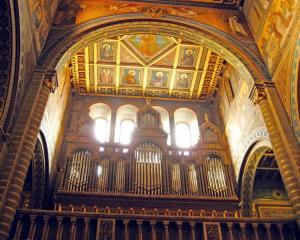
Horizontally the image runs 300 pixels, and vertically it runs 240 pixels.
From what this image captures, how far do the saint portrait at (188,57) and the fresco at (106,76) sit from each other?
380 centimetres

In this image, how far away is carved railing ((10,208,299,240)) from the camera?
9789 millimetres

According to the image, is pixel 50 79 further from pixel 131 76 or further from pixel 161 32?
pixel 131 76

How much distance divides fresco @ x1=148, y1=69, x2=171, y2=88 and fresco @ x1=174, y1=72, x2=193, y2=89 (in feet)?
1.69

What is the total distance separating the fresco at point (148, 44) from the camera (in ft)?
57.0

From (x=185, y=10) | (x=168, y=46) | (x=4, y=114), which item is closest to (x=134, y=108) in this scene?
(x=168, y=46)

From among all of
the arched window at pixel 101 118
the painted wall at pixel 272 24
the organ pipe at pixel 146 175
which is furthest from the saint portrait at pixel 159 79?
the painted wall at pixel 272 24

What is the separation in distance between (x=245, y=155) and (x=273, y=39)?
5.22m

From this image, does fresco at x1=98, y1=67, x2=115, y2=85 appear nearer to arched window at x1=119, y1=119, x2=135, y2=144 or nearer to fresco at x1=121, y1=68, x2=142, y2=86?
fresco at x1=121, y1=68, x2=142, y2=86

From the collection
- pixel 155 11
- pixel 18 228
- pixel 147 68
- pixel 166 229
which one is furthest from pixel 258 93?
pixel 18 228

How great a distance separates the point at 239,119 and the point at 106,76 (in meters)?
7.49

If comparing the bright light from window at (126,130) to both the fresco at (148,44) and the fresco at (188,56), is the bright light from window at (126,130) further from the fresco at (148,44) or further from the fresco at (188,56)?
the fresco at (188,56)

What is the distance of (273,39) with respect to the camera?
1356cm

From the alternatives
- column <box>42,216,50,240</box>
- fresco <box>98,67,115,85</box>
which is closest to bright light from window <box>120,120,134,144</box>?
fresco <box>98,67,115,85</box>

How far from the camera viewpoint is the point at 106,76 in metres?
19.1
